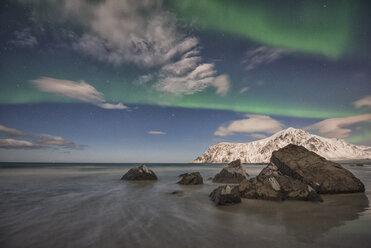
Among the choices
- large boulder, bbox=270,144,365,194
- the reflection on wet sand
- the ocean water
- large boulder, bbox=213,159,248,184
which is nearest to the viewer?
the ocean water

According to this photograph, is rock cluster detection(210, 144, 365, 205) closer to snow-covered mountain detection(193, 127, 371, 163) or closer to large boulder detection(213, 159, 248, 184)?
large boulder detection(213, 159, 248, 184)

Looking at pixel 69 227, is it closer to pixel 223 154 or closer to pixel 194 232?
pixel 194 232

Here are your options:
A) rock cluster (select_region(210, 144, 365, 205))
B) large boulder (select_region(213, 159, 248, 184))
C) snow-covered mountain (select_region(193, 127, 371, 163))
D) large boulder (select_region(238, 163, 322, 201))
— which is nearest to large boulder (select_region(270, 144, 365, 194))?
rock cluster (select_region(210, 144, 365, 205))

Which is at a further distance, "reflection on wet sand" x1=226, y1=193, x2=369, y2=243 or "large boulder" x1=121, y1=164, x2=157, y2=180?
"large boulder" x1=121, y1=164, x2=157, y2=180

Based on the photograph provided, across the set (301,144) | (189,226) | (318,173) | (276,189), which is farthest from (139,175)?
(301,144)

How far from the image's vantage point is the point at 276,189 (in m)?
7.27

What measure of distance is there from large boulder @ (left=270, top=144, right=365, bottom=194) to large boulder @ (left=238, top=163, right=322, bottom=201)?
1991 mm

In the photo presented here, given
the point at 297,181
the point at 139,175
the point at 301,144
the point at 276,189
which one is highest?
the point at 301,144

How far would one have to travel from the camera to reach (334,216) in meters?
4.77

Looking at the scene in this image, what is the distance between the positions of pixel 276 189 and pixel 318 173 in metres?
3.75

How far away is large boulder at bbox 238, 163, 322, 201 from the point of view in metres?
6.90

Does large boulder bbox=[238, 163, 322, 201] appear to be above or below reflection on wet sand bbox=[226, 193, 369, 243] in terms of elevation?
above

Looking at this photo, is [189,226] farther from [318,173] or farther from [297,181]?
[318,173]

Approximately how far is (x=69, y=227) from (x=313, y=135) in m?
→ 206
